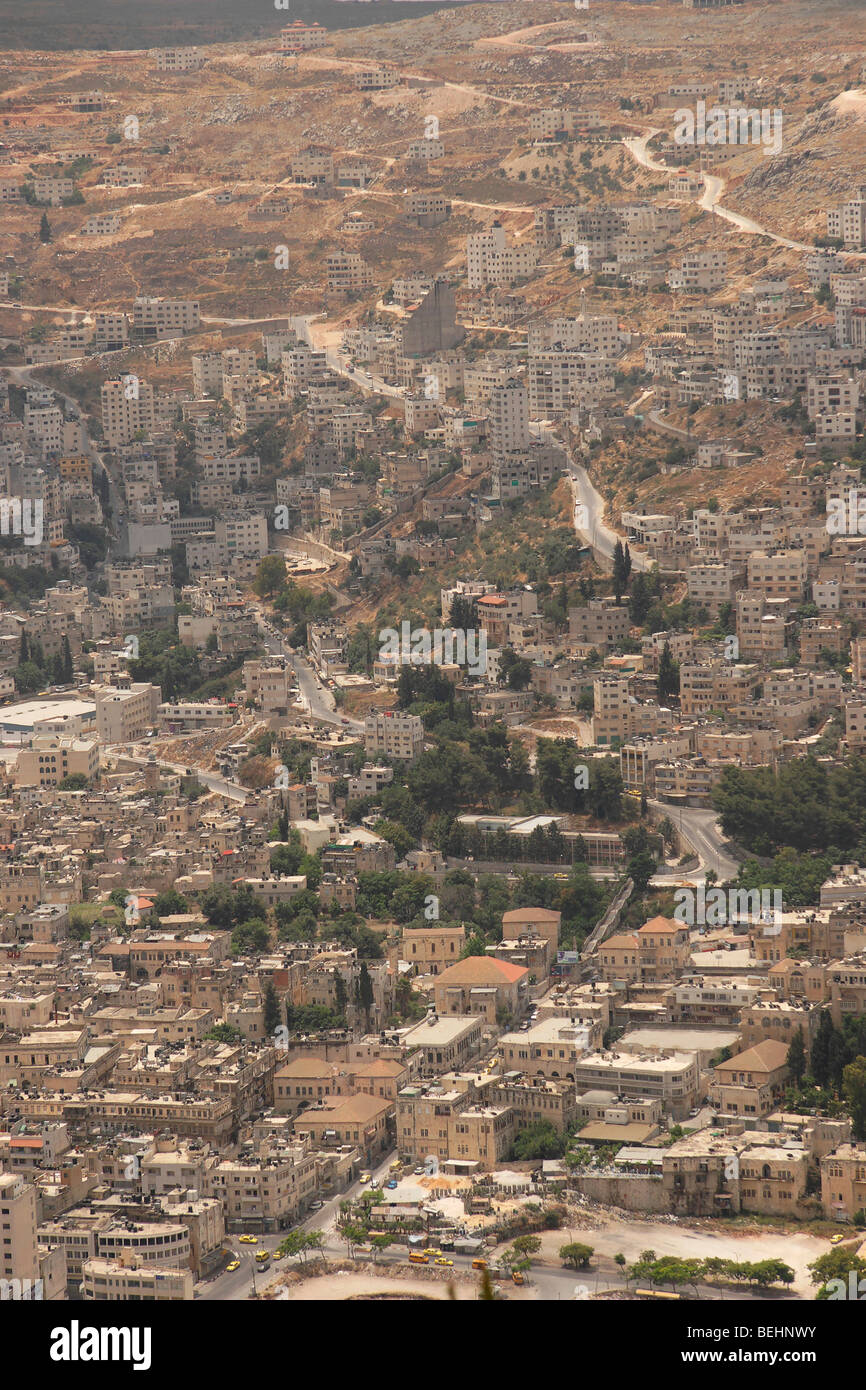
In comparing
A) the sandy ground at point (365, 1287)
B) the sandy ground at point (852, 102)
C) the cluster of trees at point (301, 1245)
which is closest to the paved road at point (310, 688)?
the cluster of trees at point (301, 1245)

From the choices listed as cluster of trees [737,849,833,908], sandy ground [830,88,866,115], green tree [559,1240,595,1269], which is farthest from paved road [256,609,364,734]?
sandy ground [830,88,866,115]

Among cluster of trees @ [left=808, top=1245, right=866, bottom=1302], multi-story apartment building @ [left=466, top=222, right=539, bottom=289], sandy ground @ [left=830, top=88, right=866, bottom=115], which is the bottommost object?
cluster of trees @ [left=808, top=1245, right=866, bottom=1302]

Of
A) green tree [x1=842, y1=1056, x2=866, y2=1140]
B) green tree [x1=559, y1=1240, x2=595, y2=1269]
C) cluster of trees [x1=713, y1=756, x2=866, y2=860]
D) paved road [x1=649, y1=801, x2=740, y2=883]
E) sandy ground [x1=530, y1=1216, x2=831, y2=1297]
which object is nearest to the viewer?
green tree [x1=559, y1=1240, x2=595, y2=1269]

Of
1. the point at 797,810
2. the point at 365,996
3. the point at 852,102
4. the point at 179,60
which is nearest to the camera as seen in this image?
the point at 365,996

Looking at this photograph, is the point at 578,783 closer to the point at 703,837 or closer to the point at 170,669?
the point at 703,837

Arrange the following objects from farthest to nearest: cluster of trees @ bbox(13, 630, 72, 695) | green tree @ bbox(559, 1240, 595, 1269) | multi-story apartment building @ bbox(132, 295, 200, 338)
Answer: multi-story apartment building @ bbox(132, 295, 200, 338) → cluster of trees @ bbox(13, 630, 72, 695) → green tree @ bbox(559, 1240, 595, 1269)

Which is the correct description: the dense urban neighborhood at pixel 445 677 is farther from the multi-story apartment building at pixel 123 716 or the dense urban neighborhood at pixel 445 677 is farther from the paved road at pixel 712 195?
the paved road at pixel 712 195

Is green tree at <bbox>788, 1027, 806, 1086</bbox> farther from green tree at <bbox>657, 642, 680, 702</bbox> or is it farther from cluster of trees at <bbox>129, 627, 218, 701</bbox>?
cluster of trees at <bbox>129, 627, 218, 701</bbox>

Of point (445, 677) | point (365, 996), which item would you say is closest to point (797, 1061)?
point (365, 996)
